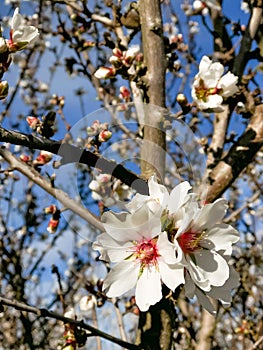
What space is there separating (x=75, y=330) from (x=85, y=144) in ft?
2.18

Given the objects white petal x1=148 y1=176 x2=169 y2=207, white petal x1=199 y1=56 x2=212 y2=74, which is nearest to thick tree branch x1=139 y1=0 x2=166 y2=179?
white petal x1=199 y1=56 x2=212 y2=74

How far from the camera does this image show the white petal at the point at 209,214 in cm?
107

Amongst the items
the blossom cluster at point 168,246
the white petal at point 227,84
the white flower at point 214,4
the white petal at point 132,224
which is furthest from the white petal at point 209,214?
the white flower at point 214,4

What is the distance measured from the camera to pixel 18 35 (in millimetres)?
1412

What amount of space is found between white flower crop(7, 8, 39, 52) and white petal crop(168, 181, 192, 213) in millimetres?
696

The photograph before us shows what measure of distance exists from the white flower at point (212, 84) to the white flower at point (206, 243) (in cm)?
81

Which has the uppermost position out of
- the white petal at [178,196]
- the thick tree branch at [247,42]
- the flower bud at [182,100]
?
the thick tree branch at [247,42]

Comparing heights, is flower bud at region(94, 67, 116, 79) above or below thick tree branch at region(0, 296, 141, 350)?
above

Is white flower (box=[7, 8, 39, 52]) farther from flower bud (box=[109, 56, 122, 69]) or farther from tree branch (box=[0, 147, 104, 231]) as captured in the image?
flower bud (box=[109, 56, 122, 69])

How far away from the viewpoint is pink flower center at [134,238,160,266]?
1.10 metres

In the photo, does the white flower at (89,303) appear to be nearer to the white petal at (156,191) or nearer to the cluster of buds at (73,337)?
the cluster of buds at (73,337)

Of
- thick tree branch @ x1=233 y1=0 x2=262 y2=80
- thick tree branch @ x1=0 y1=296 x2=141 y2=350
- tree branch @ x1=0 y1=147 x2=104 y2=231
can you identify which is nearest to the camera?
thick tree branch @ x1=0 y1=296 x2=141 y2=350

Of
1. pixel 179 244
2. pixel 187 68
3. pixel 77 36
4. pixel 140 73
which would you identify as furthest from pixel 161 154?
pixel 187 68

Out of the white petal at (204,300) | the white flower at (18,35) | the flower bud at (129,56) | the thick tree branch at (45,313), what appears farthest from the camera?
the flower bud at (129,56)
